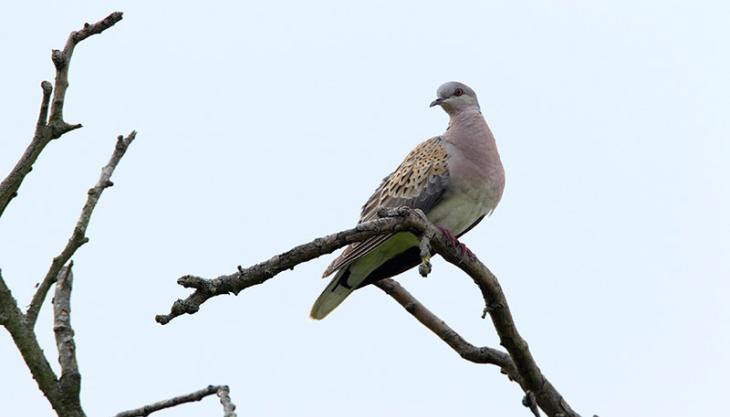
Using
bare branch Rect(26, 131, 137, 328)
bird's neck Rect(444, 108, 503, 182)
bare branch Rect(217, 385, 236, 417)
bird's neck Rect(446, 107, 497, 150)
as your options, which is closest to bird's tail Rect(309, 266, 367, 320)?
bird's neck Rect(444, 108, 503, 182)

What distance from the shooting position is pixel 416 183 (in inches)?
250

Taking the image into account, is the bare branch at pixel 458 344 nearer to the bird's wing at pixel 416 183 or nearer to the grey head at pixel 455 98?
the bird's wing at pixel 416 183

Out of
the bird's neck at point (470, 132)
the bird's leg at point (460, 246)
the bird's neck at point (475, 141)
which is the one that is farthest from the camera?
the bird's neck at point (470, 132)

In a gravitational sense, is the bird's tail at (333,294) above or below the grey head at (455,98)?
below

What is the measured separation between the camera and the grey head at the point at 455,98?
7055 mm

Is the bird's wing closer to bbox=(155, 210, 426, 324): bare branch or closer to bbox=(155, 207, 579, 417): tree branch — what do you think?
bbox=(155, 207, 579, 417): tree branch

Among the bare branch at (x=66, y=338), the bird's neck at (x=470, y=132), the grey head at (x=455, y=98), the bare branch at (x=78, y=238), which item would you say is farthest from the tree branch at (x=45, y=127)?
the grey head at (x=455, y=98)

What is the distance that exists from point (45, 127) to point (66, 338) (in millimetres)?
675

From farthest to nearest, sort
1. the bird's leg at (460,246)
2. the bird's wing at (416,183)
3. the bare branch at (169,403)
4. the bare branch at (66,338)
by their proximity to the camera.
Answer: the bird's wing at (416,183) < the bird's leg at (460,246) < the bare branch at (66,338) < the bare branch at (169,403)

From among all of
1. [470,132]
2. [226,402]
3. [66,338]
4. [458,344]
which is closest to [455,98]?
[470,132]

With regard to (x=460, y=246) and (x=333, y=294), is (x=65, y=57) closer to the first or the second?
(x=460, y=246)

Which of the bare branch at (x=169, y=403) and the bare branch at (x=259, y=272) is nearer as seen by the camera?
the bare branch at (x=169, y=403)

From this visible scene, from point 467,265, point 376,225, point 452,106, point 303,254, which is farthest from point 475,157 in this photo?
point 303,254

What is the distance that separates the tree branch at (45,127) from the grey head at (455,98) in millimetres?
4200
